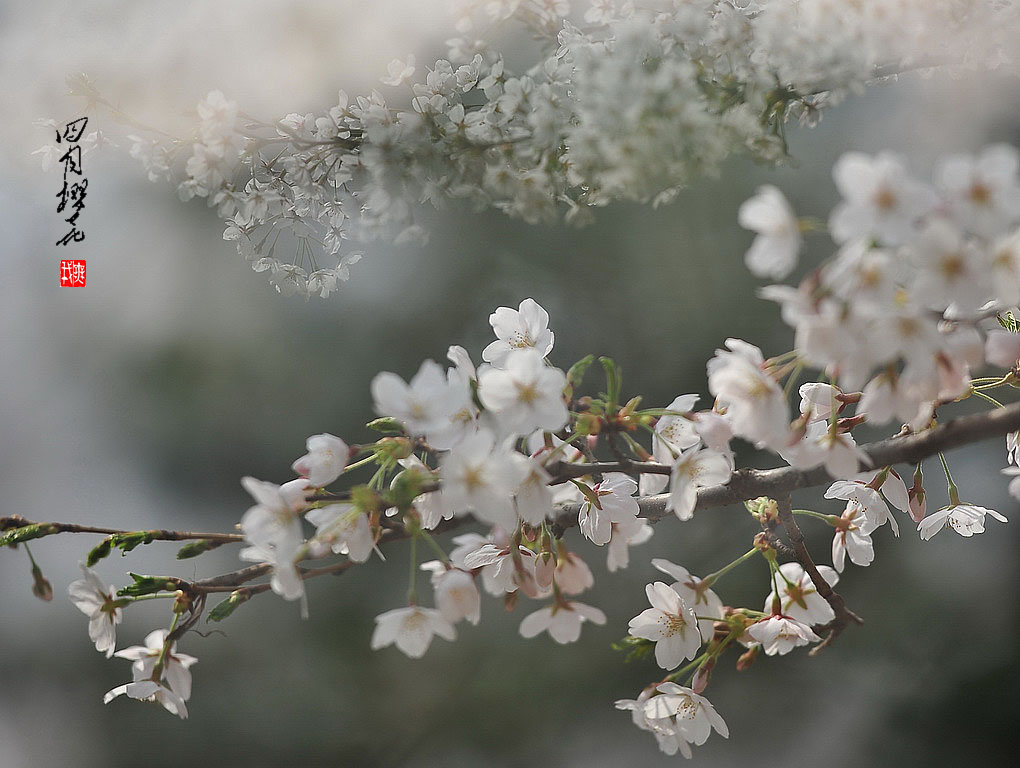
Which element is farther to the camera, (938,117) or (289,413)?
(289,413)

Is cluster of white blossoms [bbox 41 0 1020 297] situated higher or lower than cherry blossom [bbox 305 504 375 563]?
higher

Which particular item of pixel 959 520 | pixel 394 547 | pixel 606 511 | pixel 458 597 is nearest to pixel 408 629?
pixel 458 597

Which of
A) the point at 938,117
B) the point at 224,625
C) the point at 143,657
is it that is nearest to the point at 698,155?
the point at 143,657

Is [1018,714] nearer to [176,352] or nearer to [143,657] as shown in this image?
[143,657]

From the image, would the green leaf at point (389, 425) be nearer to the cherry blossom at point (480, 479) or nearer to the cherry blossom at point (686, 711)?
the cherry blossom at point (480, 479)

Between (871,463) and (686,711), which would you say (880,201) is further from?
(686,711)

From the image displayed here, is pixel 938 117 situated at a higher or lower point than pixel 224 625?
higher

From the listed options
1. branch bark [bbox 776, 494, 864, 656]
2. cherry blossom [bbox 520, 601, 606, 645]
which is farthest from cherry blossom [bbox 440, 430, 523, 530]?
branch bark [bbox 776, 494, 864, 656]

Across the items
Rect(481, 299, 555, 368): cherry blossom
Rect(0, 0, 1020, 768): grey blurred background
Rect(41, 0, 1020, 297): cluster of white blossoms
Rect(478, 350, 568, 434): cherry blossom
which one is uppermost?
Rect(41, 0, 1020, 297): cluster of white blossoms

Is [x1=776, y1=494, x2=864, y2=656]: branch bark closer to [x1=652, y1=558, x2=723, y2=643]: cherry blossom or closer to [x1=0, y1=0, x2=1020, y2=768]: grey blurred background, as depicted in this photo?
[x1=652, y1=558, x2=723, y2=643]: cherry blossom
